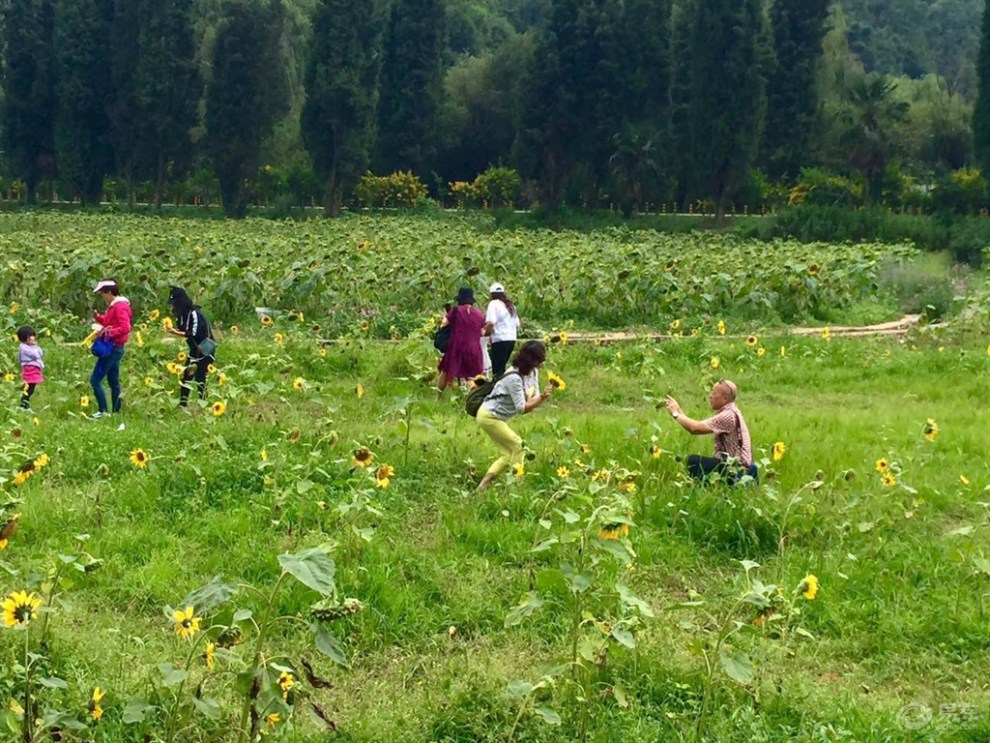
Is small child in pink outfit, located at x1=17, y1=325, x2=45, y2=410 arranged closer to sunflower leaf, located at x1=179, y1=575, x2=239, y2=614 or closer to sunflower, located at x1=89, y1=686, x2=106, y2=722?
sunflower, located at x1=89, y1=686, x2=106, y2=722

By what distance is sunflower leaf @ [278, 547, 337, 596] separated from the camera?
3.08 metres

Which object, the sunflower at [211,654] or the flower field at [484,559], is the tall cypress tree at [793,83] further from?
the sunflower at [211,654]

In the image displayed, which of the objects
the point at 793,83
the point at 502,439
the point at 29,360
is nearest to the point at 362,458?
the point at 502,439

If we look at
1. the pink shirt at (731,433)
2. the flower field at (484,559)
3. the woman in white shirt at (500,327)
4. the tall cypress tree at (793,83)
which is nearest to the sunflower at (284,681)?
the flower field at (484,559)

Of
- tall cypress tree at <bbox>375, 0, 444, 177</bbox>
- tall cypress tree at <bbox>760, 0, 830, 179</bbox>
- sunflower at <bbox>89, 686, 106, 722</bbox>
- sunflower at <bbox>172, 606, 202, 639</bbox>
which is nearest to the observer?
sunflower at <bbox>172, 606, 202, 639</bbox>

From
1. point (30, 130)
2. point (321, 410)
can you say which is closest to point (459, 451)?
point (321, 410)

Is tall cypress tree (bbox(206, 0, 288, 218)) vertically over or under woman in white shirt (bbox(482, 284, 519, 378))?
over

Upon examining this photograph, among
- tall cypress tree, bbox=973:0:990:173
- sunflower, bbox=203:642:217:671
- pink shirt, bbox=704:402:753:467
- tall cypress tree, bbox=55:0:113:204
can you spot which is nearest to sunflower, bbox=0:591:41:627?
sunflower, bbox=203:642:217:671

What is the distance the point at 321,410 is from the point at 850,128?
27.0 metres

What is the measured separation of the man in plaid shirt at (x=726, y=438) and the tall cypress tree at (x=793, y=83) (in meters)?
28.7

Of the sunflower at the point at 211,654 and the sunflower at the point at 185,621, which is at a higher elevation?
the sunflower at the point at 185,621

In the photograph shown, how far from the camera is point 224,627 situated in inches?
140

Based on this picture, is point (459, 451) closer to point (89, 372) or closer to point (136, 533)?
point (136, 533)

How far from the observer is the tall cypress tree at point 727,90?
102 feet
